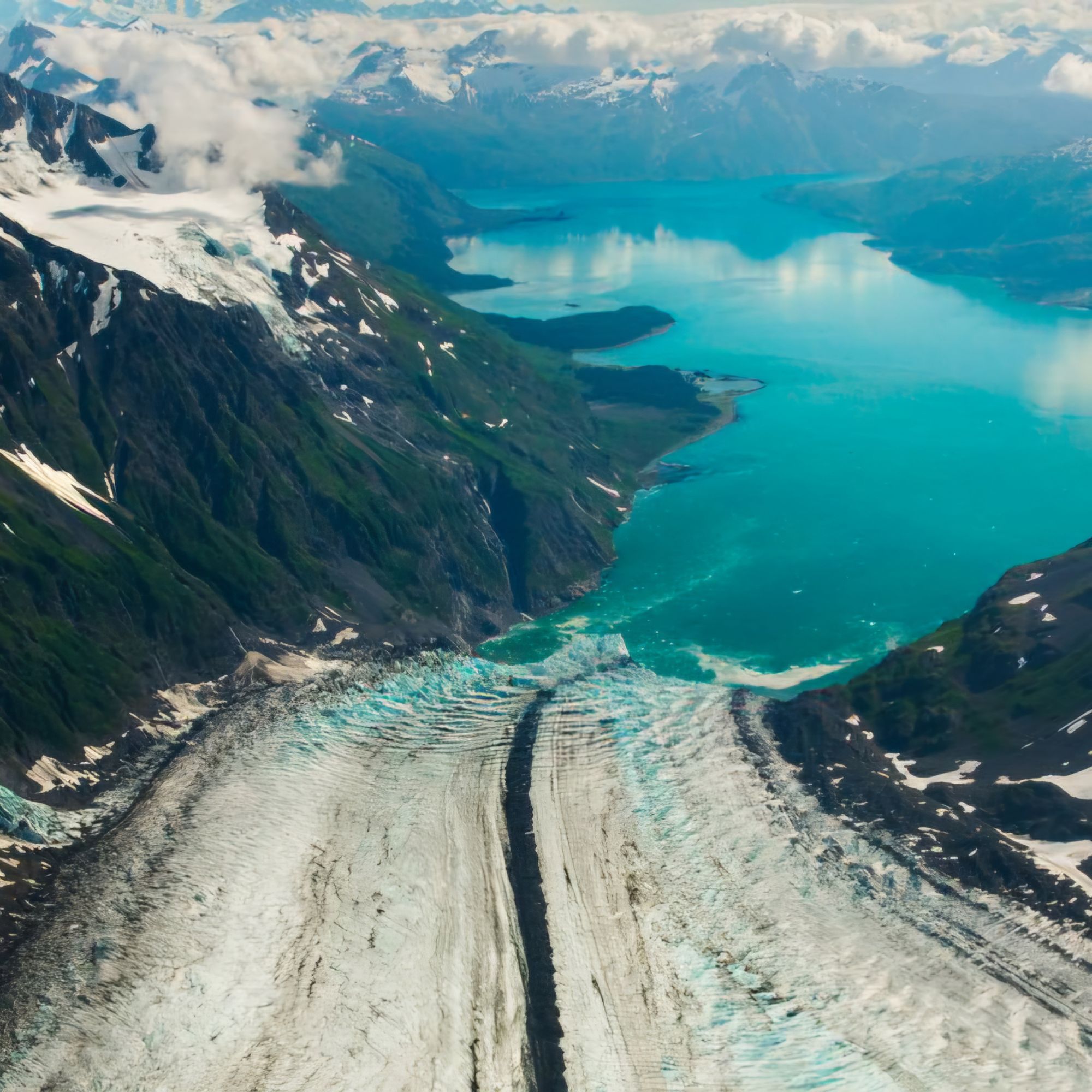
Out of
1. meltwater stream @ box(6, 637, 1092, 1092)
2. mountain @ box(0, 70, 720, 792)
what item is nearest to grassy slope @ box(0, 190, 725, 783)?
mountain @ box(0, 70, 720, 792)

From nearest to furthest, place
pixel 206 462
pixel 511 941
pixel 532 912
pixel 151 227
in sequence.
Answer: pixel 511 941 < pixel 532 912 < pixel 206 462 < pixel 151 227

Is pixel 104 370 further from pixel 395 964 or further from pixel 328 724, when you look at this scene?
pixel 395 964

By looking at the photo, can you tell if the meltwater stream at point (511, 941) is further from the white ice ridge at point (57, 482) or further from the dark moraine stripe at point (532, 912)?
the white ice ridge at point (57, 482)

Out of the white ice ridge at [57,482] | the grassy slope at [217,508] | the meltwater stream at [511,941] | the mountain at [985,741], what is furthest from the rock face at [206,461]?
the mountain at [985,741]

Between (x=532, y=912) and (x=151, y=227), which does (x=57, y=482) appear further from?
(x=532, y=912)

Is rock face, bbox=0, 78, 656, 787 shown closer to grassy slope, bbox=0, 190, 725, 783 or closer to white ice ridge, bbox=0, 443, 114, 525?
grassy slope, bbox=0, 190, 725, 783

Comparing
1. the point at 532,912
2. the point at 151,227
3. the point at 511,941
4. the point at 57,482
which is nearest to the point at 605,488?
the point at 151,227
